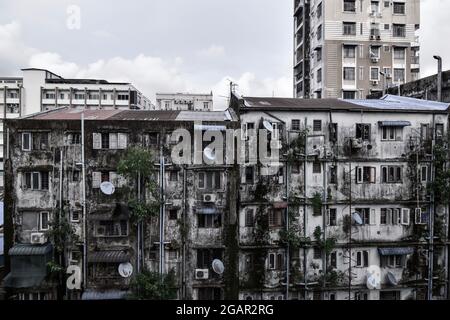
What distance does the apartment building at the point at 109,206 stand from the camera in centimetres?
1614

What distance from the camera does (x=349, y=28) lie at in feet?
109

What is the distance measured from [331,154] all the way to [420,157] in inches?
195

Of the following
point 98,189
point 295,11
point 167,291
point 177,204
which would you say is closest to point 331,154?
point 177,204

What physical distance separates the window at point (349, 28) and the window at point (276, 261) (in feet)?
85.0

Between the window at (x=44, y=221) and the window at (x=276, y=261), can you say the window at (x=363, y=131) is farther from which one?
the window at (x=44, y=221)

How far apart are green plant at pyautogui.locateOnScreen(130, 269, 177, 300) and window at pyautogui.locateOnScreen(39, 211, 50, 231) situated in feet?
17.2

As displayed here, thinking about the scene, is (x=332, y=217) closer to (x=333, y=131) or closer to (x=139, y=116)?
(x=333, y=131)

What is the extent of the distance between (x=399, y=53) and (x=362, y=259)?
81.5 feet

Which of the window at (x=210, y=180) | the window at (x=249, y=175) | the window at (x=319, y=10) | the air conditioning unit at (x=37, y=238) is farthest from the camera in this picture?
the window at (x=319, y=10)

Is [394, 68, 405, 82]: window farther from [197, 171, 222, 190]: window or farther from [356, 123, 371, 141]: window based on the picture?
[197, 171, 222, 190]: window

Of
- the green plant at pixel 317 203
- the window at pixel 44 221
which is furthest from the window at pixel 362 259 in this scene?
the window at pixel 44 221

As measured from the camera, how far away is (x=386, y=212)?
57.6 feet

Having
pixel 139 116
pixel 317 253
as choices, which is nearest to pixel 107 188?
pixel 139 116
